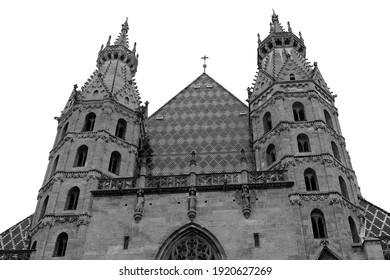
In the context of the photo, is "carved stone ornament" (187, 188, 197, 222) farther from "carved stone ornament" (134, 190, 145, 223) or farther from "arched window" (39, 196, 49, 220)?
"arched window" (39, 196, 49, 220)

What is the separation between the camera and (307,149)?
20.7 metres

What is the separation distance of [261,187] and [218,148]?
475cm

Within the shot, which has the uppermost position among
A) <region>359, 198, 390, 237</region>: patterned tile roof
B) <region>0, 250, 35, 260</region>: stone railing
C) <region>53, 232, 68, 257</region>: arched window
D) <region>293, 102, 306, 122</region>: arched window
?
<region>293, 102, 306, 122</region>: arched window

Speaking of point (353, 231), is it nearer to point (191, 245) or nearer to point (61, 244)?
point (191, 245)

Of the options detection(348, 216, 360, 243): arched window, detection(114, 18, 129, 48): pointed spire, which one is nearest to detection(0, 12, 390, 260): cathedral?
detection(348, 216, 360, 243): arched window

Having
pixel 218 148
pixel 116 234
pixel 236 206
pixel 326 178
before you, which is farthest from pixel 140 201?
pixel 326 178

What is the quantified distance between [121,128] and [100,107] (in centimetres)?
140

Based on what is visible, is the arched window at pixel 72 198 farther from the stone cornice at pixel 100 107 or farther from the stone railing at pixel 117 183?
the stone cornice at pixel 100 107

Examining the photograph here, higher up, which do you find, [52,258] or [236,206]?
[236,206]

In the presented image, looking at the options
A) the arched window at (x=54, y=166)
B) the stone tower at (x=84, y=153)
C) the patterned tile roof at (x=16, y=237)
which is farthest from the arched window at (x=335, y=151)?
the patterned tile roof at (x=16, y=237)

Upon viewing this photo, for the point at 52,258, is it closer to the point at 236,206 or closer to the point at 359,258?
the point at 236,206

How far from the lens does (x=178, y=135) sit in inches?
973

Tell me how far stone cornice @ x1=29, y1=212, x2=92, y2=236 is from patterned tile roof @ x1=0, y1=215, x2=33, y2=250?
1388mm

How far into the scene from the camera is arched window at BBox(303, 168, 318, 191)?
1911 cm
